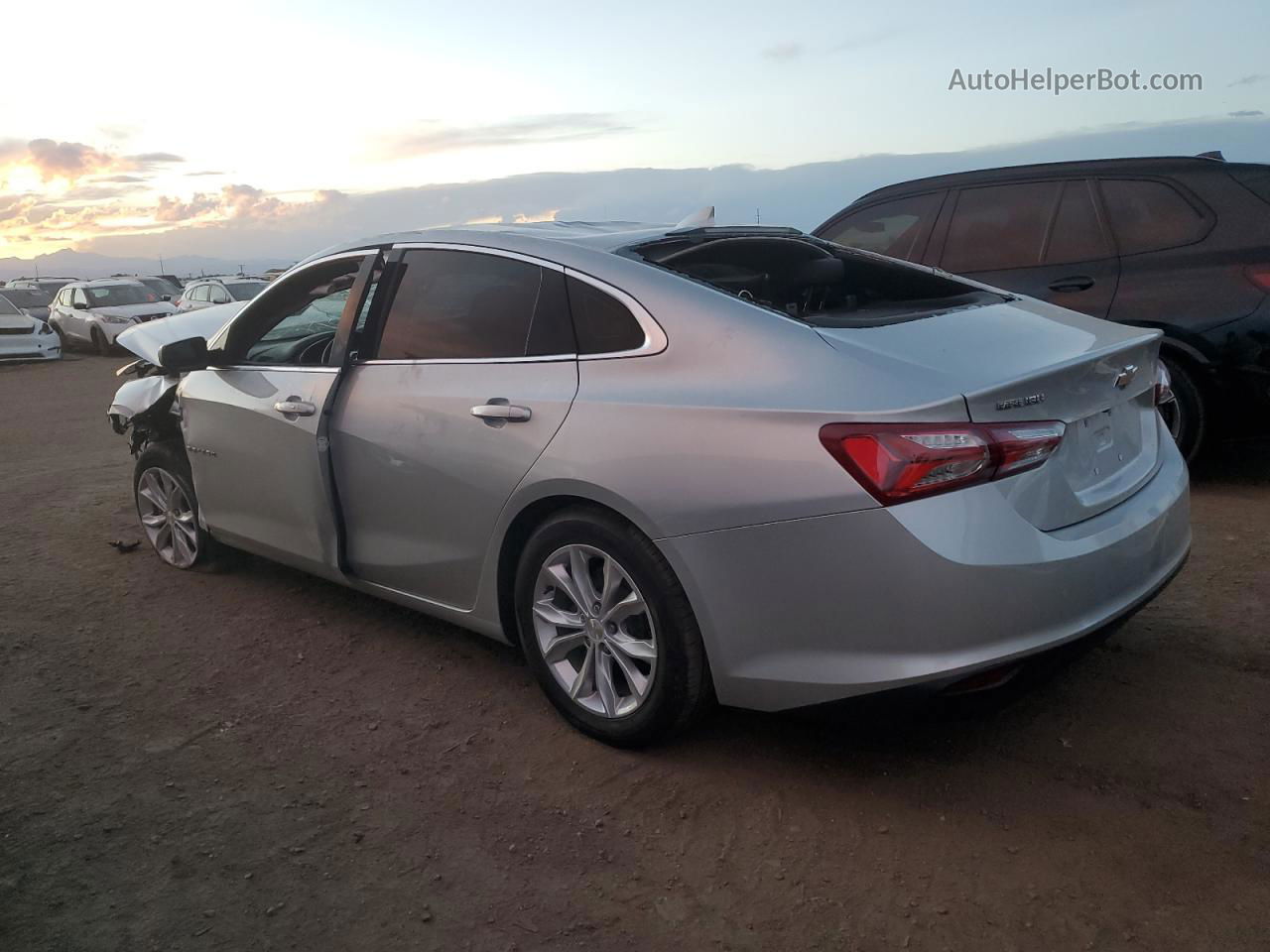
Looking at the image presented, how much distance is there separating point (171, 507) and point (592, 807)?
331 centimetres

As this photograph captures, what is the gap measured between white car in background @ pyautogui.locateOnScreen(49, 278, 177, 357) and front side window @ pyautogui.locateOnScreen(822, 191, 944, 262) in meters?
19.3

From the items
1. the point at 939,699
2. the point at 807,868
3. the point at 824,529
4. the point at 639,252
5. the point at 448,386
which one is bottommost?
the point at 807,868

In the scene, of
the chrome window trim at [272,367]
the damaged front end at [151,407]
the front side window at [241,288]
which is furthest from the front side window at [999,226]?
the front side window at [241,288]

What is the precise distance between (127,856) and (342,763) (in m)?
0.67

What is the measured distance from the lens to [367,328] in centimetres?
404

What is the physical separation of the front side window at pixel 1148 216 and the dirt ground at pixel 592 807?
7.38 feet

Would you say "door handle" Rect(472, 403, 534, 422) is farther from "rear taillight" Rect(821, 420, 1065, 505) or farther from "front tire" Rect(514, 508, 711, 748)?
"rear taillight" Rect(821, 420, 1065, 505)

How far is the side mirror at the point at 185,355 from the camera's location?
14.8 ft

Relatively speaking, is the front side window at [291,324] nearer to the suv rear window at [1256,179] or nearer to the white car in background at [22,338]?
the suv rear window at [1256,179]

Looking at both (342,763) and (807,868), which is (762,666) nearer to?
(807,868)

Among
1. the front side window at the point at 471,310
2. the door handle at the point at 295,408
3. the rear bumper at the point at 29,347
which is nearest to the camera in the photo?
the front side window at the point at 471,310

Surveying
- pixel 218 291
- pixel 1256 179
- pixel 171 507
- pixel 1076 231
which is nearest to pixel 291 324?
pixel 171 507

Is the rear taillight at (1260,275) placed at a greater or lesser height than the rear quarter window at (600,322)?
lesser

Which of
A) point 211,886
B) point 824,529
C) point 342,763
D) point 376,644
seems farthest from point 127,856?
point 824,529
